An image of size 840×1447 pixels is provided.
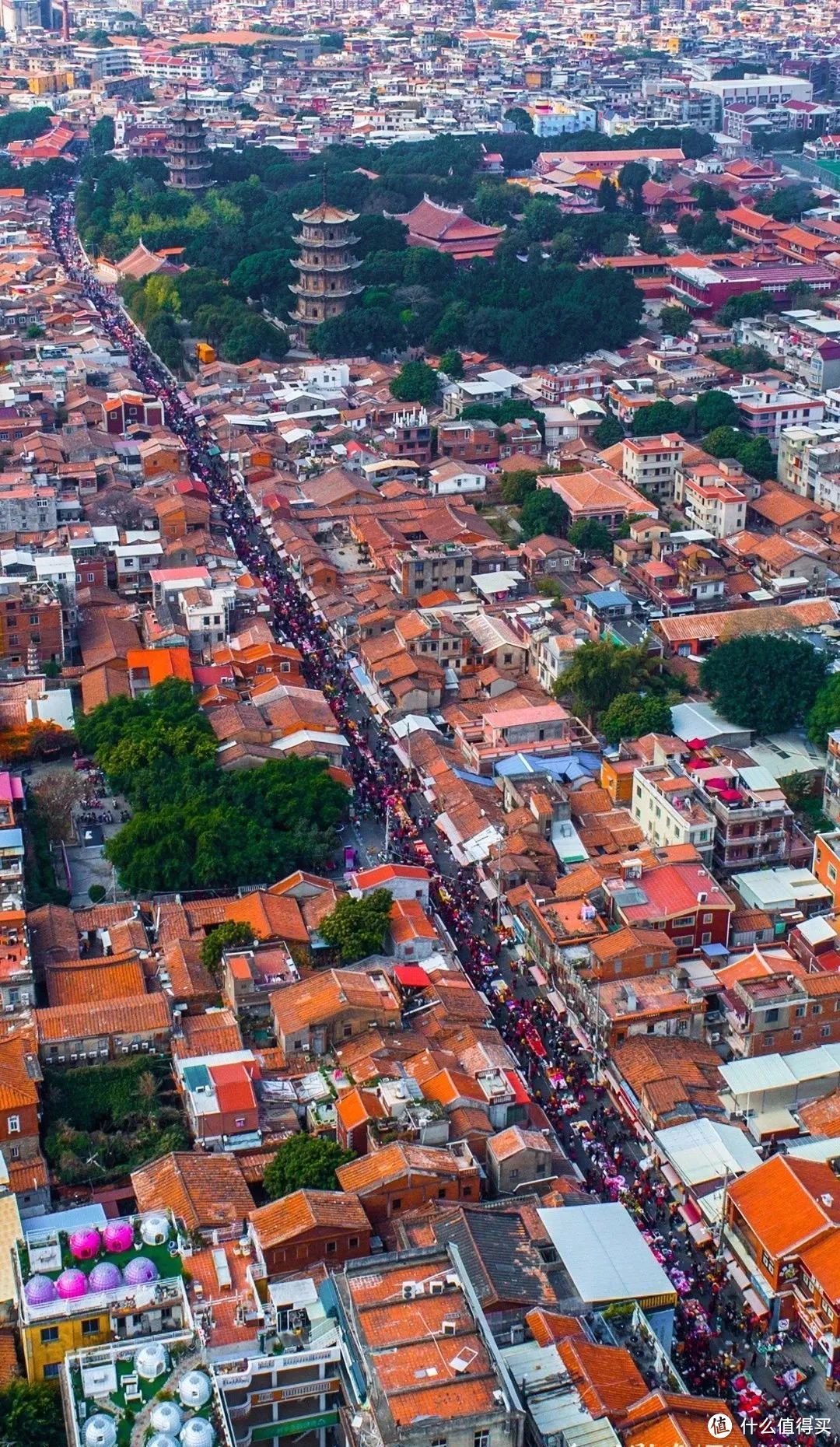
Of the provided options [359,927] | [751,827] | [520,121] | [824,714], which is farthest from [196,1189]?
[520,121]

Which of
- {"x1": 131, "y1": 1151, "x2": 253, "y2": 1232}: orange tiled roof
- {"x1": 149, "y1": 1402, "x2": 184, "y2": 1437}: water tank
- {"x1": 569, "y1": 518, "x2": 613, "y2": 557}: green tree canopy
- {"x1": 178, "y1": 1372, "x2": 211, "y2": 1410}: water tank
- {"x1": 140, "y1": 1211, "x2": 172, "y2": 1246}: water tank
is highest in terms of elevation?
{"x1": 149, "y1": 1402, "x2": 184, "y2": 1437}: water tank

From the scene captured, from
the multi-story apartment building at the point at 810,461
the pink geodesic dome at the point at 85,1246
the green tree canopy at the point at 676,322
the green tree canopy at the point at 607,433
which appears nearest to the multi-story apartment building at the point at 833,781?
the multi-story apartment building at the point at 810,461

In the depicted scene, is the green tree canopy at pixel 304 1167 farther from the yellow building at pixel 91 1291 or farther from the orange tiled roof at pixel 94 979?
the orange tiled roof at pixel 94 979

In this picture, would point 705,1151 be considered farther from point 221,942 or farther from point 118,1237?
point 221,942

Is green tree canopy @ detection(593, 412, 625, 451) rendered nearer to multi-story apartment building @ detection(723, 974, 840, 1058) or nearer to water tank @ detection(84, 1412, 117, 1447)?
multi-story apartment building @ detection(723, 974, 840, 1058)

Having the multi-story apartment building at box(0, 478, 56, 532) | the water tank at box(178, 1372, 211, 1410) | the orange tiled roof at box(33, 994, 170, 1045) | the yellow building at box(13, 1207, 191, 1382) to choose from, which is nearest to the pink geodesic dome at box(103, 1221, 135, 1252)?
the yellow building at box(13, 1207, 191, 1382)

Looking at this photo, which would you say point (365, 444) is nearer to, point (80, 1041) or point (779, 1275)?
point (80, 1041)
